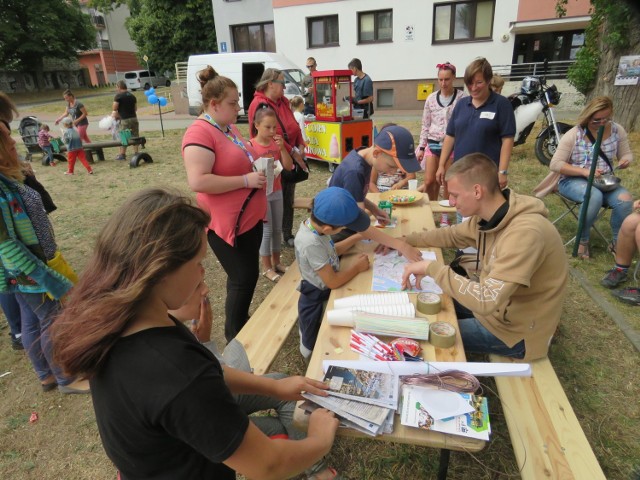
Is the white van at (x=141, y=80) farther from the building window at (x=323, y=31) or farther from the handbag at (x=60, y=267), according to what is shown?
the handbag at (x=60, y=267)

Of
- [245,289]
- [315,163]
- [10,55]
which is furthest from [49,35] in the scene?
[245,289]

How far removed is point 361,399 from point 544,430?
93cm

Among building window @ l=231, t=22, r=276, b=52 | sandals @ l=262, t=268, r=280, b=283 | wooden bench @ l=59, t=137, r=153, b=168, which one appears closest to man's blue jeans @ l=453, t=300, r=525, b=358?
sandals @ l=262, t=268, r=280, b=283

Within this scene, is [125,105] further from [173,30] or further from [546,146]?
[173,30]

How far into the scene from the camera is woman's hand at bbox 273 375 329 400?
145cm

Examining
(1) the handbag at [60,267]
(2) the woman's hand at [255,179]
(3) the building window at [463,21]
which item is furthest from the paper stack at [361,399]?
(3) the building window at [463,21]

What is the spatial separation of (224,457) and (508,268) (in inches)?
57.4

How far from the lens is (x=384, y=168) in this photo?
2.79m

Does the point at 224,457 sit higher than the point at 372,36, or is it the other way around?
the point at 372,36

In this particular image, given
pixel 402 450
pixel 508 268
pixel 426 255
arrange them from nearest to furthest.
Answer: pixel 508 268, pixel 402 450, pixel 426 255

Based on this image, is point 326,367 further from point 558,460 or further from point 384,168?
point 384,168

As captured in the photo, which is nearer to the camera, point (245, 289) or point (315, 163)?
point (245, 289)

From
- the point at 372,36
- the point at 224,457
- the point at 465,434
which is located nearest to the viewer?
the point at 224,457

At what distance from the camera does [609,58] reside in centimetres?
759
